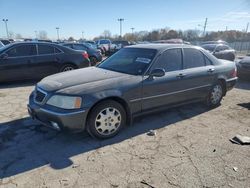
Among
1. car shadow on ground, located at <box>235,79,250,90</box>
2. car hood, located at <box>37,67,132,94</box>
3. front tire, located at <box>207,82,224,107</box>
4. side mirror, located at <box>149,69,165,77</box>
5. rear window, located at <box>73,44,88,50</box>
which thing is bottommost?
car shadow on ground, located at <box>235,79,250,90</box>

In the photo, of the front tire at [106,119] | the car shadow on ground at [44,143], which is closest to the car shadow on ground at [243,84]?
the car shadow on ground at [44,143]

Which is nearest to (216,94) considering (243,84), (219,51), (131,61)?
(131,61)

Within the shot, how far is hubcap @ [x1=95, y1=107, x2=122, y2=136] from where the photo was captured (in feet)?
13.0

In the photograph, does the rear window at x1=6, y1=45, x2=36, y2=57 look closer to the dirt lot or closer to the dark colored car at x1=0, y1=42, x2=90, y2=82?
the dark colored car at x1=0, y1=42, x2=90, y2=82

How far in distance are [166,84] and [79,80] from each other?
1.70m

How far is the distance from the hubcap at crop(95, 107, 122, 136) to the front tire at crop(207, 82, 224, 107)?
2720 mm

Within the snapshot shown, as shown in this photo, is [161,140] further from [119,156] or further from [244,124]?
[244,124]

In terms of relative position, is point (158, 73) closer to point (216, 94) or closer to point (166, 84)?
point (166, 84)

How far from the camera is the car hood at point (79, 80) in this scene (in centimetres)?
387

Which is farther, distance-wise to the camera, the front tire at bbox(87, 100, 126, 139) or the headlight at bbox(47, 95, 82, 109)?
the front tire at bbox(87, 100, 126, 139)

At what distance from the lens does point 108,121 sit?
4047 millimetres

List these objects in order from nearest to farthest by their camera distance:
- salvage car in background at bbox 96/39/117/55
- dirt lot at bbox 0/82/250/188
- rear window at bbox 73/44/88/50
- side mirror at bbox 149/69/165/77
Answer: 1. dirt lot at bbox 0/82/250/188
2. side mirror at bbox 149/69/165/77
3. rear window at bbox 73/44/88/50
4. salvage car in background at bbox 96/39/117/55

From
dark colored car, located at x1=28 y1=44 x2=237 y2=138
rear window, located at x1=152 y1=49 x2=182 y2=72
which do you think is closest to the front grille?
dark colored car, located at x1=28 y1=44 x2=237 y2=138

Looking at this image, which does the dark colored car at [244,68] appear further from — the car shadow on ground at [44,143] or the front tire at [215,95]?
the car shadow on ground at [44,143]
